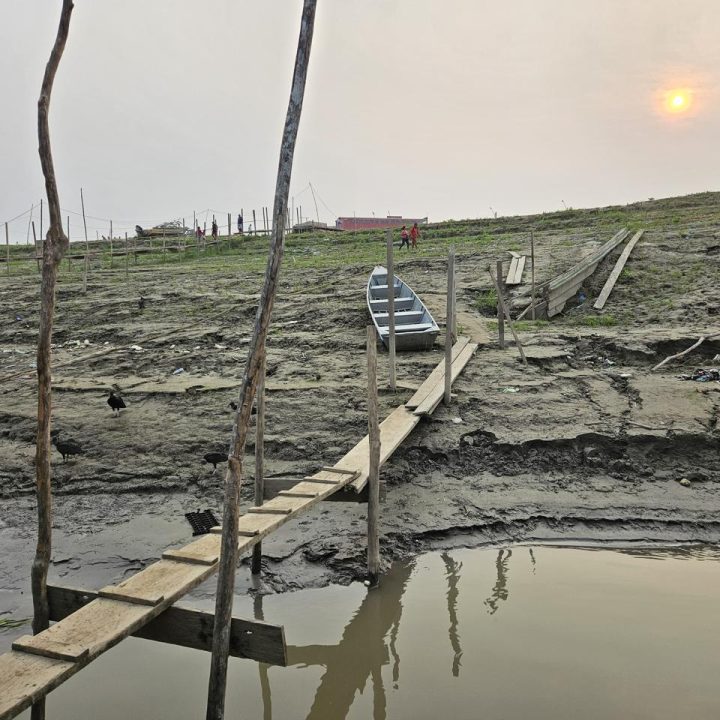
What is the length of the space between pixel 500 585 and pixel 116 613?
3063mm

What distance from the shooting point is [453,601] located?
469cm

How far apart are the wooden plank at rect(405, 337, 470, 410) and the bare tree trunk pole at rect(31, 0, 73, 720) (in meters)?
4.54

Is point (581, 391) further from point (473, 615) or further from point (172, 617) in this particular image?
point (172, 617)

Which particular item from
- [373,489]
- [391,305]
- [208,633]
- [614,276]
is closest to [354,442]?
[391,305]

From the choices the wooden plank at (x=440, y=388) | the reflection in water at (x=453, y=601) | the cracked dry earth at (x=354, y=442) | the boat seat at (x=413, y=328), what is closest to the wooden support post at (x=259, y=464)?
the cracked dry earth at (x=354, y=442)

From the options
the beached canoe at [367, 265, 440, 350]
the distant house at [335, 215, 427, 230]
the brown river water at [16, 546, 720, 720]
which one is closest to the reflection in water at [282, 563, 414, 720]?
the brown river water at [16, 546, 720, 720]

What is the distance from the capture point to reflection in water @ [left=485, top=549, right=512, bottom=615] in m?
4.64

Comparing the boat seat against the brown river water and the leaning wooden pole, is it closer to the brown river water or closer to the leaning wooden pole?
the brown river water

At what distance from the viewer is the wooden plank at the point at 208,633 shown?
9.67ft

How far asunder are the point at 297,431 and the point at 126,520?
2.22 m

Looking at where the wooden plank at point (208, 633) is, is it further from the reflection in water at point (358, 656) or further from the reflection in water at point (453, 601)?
the reflection in water at point (453, 601)

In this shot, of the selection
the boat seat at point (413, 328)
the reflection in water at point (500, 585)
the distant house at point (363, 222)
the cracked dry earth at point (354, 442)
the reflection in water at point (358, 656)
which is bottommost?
the reflection in water at point (358, 656)

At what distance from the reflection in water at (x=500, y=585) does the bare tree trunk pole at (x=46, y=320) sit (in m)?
3.01

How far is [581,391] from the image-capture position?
26.2 ft
